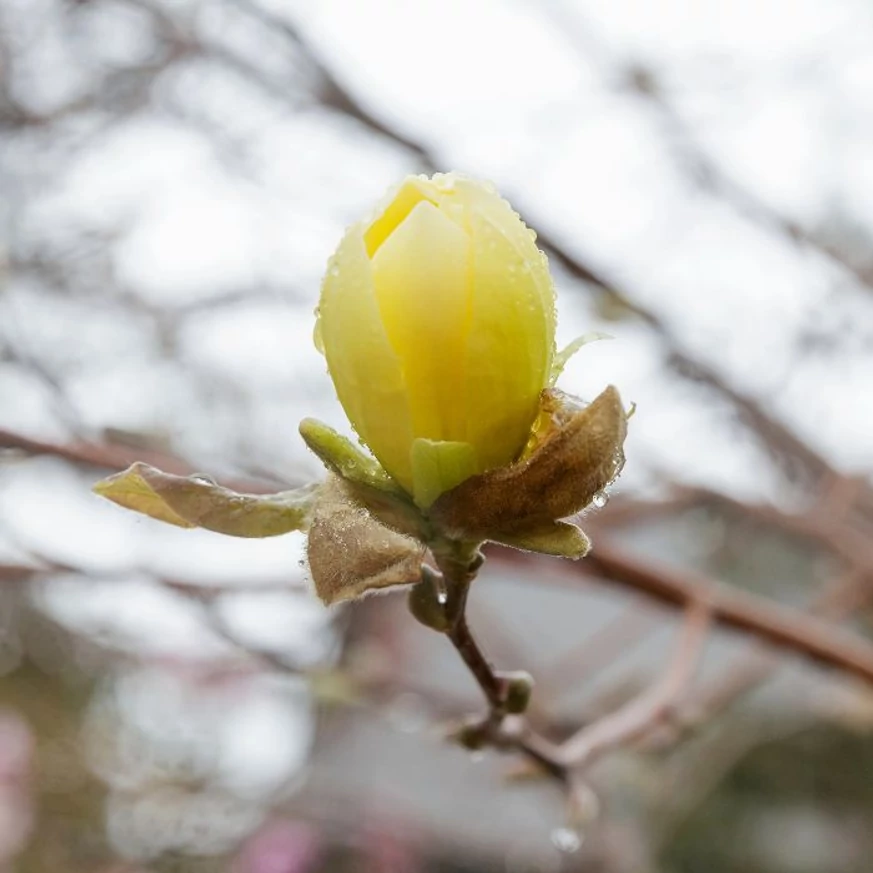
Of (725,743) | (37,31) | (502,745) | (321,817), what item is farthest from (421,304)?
(725,743)

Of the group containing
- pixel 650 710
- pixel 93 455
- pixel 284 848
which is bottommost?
pixel 284 848

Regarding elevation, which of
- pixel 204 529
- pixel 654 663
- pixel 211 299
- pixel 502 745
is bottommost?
pixel 654 663

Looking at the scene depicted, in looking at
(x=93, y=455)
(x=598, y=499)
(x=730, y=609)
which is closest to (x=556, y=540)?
(x=598, y=499)

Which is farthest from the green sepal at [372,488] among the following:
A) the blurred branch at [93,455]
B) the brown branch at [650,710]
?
the brown branch at [650,710]

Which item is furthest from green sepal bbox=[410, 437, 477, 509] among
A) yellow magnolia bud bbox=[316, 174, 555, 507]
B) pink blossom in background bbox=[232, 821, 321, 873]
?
pink blossom in background bbox=[232, 821, 321, 873]

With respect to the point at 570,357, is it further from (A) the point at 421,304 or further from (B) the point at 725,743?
(B) the point at 725,743

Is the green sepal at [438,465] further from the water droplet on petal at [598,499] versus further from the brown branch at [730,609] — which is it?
the brown branch at [730,609]

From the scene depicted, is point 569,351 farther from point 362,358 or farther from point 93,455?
point 93,455
